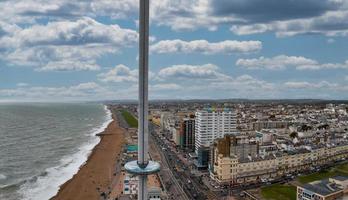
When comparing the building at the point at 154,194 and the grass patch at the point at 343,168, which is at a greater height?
the building at the point at 154,194

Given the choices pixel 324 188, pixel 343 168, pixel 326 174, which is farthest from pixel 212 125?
pixel 324 188

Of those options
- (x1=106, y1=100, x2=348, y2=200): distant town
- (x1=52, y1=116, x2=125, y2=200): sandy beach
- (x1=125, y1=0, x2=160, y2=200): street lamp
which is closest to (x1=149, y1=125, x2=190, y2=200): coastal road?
(x1=106, y1=100, x2=348, y2=200): distant town

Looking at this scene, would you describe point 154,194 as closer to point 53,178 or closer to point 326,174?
point 53,178

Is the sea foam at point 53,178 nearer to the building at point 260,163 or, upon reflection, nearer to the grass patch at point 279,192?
the building at point 260,163

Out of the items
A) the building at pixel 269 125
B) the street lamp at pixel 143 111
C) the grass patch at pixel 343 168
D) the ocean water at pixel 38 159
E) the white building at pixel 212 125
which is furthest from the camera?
the building at pixel 269 125

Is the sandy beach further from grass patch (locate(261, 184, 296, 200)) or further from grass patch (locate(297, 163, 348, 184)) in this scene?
grass patch (locate(297, 163, 348, 184))

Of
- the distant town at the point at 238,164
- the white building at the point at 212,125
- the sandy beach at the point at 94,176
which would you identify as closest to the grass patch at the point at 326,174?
the distant town at the point at 238,164

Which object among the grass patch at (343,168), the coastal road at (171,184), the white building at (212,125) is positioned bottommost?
the coastal road at (171,184)

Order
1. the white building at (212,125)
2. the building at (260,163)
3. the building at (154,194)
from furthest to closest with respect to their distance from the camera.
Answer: the white building at (212,125), the building at (260,163), the building at (154,194)
